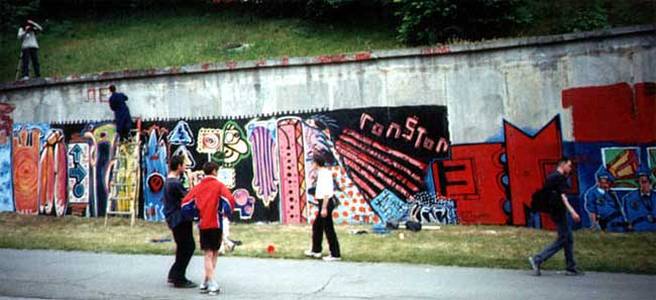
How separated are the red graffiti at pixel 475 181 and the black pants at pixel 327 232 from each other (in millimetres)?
4531

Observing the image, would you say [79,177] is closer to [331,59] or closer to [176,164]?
[331,59]

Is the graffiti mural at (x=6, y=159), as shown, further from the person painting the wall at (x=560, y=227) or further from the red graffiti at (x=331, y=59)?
the person painting the wall at (x=560, y=227)

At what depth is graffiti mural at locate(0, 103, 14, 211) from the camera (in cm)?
1822

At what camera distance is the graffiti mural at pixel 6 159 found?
59.8 ft

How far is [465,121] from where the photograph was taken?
1501 cm

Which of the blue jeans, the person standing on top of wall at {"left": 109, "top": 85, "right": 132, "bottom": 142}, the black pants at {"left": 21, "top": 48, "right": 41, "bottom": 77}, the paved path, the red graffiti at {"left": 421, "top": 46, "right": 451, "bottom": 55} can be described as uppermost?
the black pants at {"left": 21, "top": 48, "right": 41, "bottom": 77}

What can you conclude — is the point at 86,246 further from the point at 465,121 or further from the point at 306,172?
the point at 465,121

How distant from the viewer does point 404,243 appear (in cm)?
1301

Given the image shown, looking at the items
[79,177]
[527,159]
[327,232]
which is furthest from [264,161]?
[527,159]

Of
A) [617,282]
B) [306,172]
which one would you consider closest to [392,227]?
[306,172]

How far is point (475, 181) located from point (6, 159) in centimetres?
1263

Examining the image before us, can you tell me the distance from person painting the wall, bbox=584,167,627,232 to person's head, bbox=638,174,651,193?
52 cm

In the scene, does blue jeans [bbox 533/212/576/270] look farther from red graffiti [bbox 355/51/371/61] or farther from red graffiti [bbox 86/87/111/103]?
red graffiti [bbox 86/87/111/103]

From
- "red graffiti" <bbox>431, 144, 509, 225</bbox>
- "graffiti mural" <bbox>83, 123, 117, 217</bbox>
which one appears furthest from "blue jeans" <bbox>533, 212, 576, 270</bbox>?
"graffiti mural" <bbox>83, 123, 117, 217</bbox>
